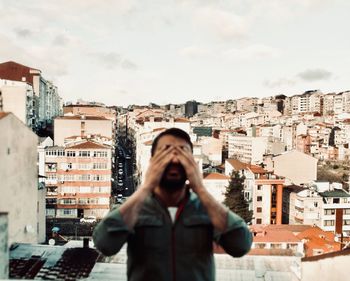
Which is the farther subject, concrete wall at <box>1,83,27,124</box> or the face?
concrete wall at <box>1,83,27,124</box>

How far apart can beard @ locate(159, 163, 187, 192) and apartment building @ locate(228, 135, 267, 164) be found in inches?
2152

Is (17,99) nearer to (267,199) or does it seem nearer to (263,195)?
(263,195)

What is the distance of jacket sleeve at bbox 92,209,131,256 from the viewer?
156 centimetres

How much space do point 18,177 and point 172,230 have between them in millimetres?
11357

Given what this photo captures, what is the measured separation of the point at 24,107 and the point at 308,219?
22.7 m

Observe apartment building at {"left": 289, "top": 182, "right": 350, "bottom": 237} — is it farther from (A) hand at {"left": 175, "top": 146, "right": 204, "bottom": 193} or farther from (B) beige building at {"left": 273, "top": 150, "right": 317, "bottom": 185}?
(A) hand at {"left": 175, "top": 146, "right": 204, "bottom": 193}

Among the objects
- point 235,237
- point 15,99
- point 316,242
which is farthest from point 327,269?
point 15,99

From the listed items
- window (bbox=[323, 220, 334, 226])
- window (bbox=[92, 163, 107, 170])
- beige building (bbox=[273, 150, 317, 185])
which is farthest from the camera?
beige building (bbox=[273, 150, 317, 185])

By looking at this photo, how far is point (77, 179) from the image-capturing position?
107 feet

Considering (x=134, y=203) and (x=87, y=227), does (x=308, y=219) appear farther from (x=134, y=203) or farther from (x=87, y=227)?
(x=134, y=203)

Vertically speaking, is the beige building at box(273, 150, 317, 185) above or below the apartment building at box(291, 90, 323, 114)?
below

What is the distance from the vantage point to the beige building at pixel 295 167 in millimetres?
42237

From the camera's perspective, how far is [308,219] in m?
31.0

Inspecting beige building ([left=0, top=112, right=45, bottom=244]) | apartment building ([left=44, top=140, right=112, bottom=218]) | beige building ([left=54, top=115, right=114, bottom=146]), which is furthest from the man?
beige building ([left=54, top=115, right=114, bottom=146])
